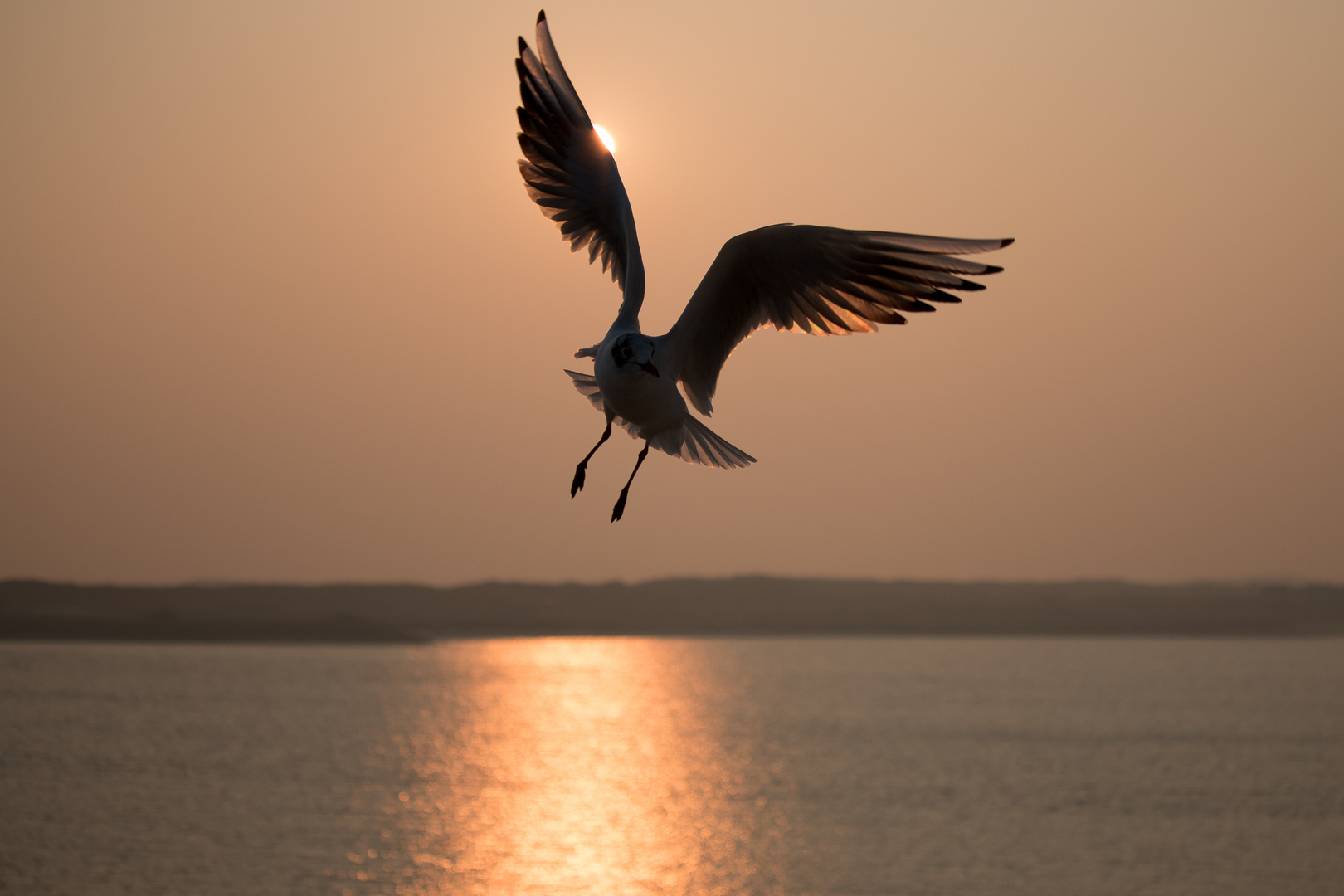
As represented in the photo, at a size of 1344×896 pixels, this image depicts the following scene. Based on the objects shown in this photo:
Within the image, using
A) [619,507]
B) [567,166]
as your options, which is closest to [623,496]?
[619,507]

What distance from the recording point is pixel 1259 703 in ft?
569

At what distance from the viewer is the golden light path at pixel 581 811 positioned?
71.7 metres

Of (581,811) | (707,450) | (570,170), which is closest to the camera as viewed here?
(707,450)

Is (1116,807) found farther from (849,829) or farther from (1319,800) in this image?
(849,829)

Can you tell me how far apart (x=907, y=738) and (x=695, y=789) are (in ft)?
130

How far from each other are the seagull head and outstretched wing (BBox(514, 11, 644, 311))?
1084 mm

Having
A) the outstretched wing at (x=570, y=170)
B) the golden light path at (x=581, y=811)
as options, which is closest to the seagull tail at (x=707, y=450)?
the outstretched wing at (x=570, y=170)

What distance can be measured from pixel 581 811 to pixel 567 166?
8559 cm

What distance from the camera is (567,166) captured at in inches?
366

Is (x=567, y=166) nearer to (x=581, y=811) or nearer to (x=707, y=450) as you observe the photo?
(x=707, y=450)

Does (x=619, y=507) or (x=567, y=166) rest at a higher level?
(x=567, y=166)

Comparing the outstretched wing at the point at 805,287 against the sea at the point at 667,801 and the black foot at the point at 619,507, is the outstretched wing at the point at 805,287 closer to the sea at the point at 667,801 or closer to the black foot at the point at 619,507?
the black foot at the point at 619,507

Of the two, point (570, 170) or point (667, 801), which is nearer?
point (570, 170)

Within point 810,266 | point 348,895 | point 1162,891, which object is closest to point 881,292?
point 810,266
